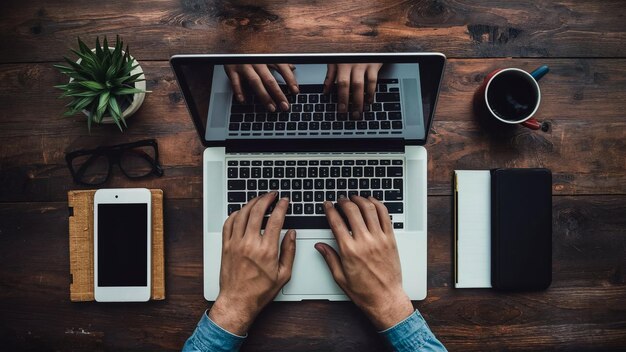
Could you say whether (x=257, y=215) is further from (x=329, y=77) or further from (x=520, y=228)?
(x=520, y=228)

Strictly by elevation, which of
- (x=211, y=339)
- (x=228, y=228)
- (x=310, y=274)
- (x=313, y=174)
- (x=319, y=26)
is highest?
(x=319, y=26)

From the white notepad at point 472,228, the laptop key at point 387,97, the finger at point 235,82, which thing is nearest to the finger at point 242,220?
the finger at point 235,82

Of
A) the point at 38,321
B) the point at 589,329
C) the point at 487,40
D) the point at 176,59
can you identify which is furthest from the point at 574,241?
the point at 38,321

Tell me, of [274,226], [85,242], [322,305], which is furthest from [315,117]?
[85,242]

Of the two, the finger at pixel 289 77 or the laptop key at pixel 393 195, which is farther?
the laptop key at pixel 393 195

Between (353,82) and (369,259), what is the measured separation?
14.1 inches

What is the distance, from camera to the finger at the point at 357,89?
2.65ft

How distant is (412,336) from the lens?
2.94 feet

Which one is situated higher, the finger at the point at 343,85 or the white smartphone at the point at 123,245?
the finger at the point at 343,85

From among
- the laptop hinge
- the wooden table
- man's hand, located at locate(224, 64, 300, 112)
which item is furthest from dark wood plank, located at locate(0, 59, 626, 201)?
man's hand, located at locate(224, 64, 300, 112)

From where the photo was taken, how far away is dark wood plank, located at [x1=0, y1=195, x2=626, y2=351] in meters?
0.97

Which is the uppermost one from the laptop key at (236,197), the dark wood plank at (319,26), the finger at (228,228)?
the dark wood plank at (319,26)

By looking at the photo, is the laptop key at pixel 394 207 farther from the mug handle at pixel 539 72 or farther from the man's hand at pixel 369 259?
the mug handle at pixel 539 72

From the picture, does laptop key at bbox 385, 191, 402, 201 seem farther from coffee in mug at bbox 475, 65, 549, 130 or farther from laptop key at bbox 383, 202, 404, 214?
coffee in mug at bbox 475, 65, 549, 130
